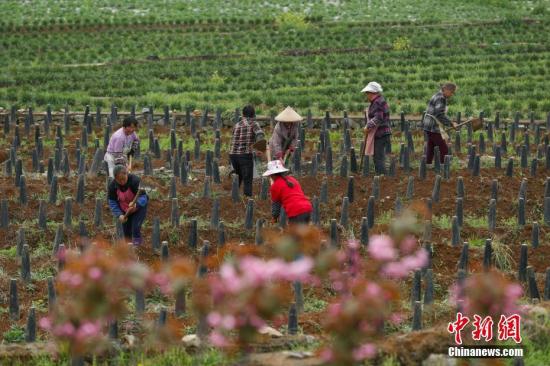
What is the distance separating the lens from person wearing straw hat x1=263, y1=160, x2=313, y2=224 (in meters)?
9.84

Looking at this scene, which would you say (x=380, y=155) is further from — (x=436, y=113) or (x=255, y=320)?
(x=255, y=320)

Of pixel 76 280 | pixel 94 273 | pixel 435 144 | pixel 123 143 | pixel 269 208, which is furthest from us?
pixel 435 144

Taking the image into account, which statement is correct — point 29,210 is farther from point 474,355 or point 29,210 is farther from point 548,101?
point 548,101

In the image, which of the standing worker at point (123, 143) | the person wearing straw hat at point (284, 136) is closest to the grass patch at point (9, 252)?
the standing worker at point (123, 143)

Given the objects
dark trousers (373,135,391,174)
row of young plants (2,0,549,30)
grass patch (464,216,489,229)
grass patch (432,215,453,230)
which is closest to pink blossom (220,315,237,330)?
grass patch (432,215,453,230)

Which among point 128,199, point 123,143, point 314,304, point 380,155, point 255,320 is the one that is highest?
point 255,320

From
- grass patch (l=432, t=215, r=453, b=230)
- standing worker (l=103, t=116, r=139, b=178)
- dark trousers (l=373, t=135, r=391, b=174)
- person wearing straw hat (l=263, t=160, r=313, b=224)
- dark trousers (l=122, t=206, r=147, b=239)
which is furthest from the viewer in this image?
dark trousers (l=373, t=135, r=391, b=174)

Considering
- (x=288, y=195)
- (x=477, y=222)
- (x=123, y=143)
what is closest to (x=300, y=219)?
(x=288, y=195)

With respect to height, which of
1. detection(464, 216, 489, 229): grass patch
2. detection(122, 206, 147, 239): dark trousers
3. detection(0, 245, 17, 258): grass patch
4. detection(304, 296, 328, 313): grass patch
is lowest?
detection(304, 296, 328, 313): grass patch

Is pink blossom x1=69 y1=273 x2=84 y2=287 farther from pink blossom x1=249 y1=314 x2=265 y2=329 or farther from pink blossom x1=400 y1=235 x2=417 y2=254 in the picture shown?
pink blossom x1=400 y1=235 x2=417 y2=254

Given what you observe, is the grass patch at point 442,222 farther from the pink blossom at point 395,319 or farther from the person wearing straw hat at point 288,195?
the pink blossom at point 395,319

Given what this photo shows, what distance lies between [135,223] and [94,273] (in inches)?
215

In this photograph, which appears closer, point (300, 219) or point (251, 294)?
point (251, 294)

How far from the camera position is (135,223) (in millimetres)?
10539
